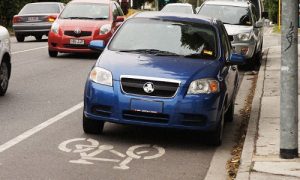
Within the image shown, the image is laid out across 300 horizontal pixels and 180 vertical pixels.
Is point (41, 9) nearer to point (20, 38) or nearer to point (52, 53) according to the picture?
point (20, 38)

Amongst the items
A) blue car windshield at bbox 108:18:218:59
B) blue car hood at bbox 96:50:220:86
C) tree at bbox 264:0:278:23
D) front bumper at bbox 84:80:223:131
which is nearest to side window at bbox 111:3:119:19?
blue car windshield at bbox 108:18:218:59

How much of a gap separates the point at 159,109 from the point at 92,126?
115cm

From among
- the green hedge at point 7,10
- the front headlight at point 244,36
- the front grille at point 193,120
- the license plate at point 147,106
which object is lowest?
the green hedge at point 7,10

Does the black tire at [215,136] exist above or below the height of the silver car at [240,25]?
A: above

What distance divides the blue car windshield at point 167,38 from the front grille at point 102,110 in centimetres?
116

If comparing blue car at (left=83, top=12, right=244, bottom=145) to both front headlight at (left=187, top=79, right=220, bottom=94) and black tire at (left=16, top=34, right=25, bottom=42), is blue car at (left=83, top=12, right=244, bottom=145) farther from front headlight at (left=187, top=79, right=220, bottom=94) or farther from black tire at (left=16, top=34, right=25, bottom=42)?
black tire at (left=16, top=34, right=25, bottom=42)

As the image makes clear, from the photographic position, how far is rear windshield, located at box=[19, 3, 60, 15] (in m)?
27.5

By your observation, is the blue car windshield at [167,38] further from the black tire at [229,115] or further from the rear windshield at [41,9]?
the rear windshield at [41,9]

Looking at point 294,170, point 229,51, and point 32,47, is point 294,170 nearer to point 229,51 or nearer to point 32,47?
point 229,51

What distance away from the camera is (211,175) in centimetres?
700

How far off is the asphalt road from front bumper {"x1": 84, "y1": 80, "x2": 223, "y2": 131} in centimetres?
33

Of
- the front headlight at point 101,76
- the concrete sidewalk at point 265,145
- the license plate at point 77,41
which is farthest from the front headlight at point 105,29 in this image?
the front headlight at point 101,76

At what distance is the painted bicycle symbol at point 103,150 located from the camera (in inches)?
291

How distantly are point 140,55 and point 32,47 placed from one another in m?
14.9
